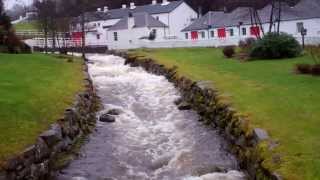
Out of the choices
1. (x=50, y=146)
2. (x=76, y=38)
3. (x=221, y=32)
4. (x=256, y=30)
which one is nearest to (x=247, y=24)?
(x=221, y=32)

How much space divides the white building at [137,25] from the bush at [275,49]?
33.8m

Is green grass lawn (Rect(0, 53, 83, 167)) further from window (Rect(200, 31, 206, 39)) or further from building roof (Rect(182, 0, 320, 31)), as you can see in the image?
Result: window (Rect(200, 31, 206, 39))

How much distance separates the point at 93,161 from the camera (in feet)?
48.5

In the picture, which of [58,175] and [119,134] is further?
[119,134]

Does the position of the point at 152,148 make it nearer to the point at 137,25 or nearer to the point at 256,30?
the point at 256,30

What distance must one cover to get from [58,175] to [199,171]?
3436 mm

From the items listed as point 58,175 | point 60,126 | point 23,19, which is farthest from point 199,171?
point 23,19

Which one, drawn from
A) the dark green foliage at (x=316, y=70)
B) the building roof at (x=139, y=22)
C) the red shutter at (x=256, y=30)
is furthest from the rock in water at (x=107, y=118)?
the building roof at (x=139, y=22)

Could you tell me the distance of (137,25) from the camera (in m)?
78.2

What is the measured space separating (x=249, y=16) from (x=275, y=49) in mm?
35634

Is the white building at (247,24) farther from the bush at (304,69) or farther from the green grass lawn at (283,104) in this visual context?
the bush at (304,69)

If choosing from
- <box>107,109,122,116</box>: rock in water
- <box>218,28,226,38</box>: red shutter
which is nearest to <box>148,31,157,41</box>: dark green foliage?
<box>218,28,226,38</box>: red shutter

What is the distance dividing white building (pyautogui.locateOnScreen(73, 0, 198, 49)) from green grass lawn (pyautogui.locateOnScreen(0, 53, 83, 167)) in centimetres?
4127

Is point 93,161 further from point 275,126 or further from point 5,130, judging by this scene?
point 275,126
